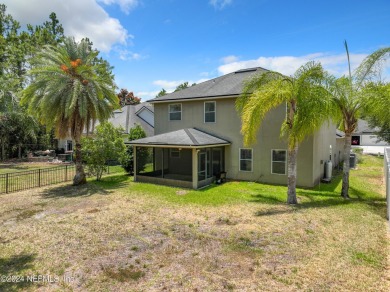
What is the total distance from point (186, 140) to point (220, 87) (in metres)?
5.41

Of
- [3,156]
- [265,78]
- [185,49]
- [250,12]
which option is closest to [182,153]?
[185,49]

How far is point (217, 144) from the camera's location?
1561cm

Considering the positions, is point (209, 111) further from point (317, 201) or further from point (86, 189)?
point (86, 189)

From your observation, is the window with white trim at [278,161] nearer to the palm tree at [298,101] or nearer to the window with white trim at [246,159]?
the window with white trim at [246,159]

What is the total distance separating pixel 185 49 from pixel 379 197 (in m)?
15.8

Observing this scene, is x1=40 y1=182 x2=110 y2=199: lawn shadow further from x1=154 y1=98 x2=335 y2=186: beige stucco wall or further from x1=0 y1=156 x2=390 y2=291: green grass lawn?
x1=154 y1=98 x2=335 y2=186: beige stucco wall

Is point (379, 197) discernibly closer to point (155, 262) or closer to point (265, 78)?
point (265, 78)

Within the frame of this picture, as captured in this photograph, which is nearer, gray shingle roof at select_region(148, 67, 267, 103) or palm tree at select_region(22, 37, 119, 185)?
palm tree at select_region(22, 37, 119, 185)

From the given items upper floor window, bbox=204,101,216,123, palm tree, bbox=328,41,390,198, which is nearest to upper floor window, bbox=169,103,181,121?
upper floor window, bbox=204,101,216,123

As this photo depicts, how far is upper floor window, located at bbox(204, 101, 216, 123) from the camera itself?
17328 millimetres

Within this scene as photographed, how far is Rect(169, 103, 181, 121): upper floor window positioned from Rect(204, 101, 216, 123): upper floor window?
227 cm

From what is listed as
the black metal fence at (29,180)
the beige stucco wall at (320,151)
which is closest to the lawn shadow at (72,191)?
the black metal fence at (29,180)

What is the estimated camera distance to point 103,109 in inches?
591

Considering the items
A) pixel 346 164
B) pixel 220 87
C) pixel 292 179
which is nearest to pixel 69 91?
pixel 220 87
